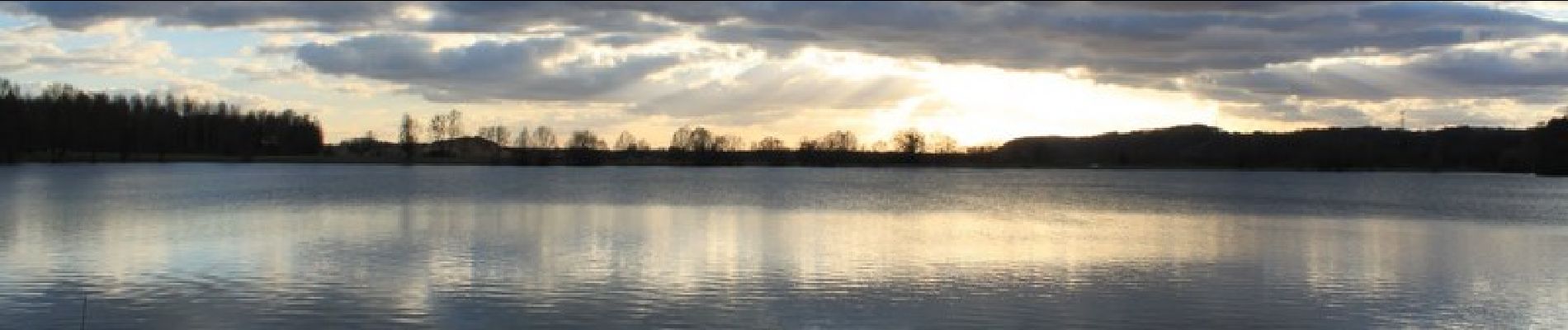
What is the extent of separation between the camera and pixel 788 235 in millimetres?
38469

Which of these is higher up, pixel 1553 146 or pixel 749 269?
pixel 1553 146

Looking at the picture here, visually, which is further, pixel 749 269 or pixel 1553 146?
pixel 1553 146

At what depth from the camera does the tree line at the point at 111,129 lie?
140 meters

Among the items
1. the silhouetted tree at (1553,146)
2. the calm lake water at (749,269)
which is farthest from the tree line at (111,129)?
the silhouetted tree at (1553,146)

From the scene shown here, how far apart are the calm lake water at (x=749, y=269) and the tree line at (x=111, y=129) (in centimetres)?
9997

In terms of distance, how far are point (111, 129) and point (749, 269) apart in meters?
157

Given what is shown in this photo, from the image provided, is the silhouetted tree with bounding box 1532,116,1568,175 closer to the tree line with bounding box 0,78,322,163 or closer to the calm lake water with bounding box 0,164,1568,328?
the calm lake water with bounding box 0,164,1568,328

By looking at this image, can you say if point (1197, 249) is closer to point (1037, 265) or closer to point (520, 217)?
point (1037, 265)

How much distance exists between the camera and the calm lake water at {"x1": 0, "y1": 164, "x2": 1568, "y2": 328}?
1958 centimetres

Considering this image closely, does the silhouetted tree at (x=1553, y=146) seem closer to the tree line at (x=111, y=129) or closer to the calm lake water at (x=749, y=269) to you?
the calm lake water at (x=749, y=269)

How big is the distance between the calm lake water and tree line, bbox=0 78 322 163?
328ft

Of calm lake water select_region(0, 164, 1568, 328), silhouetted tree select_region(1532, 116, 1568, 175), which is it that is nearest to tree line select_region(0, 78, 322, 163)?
calm lake water select_region(0, 164, 1568, 328)

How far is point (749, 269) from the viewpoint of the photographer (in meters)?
26.8

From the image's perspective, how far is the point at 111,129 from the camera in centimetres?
15962
